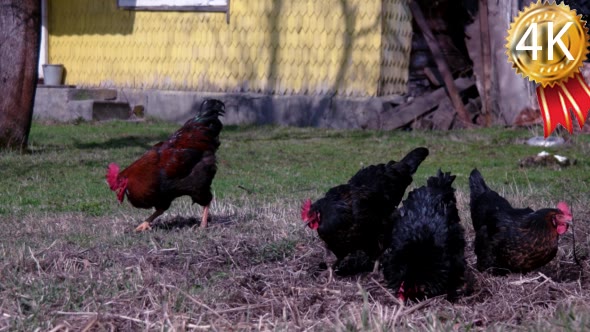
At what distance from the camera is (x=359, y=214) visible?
6840 mm

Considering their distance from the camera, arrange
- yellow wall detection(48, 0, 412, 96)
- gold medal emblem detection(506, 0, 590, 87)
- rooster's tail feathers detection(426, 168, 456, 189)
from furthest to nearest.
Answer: yellow wall detection(48, 0, 412, 96) → gold medal emblem detection(506, 0, 590, 87) → rooster's tail feathers detection(426, 168, 456, 189)

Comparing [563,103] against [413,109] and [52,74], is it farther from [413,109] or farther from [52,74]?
[52,74]

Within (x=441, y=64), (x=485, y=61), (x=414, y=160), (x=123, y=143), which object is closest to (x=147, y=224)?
(x=414, y=160)

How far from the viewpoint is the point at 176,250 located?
7270mm

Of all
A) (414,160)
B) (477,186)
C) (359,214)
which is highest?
(414,160)

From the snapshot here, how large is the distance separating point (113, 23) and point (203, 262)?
14464 mm

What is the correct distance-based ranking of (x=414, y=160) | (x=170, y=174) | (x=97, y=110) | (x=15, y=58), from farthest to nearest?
(x=97, y=110)
(x=15, y=58)
(x=170, y=174)
(x=414, y=160)

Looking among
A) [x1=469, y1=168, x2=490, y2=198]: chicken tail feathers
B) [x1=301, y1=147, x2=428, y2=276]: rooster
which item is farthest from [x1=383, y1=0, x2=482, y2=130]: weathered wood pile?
[x1=301, y1=147, x2=428, y2=276]: rooster

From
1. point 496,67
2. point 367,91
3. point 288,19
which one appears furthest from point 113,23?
point 496,67

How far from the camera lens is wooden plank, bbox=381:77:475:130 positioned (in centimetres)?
1622

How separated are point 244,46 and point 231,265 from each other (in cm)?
1181

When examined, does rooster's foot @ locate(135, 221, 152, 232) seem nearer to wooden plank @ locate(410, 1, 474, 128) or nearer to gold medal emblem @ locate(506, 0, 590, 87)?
gold medal emblem @ locate(506, 0, 590, 87)

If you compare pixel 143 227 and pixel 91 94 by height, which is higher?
pixel 91 94

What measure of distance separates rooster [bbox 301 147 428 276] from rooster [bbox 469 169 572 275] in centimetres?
65
